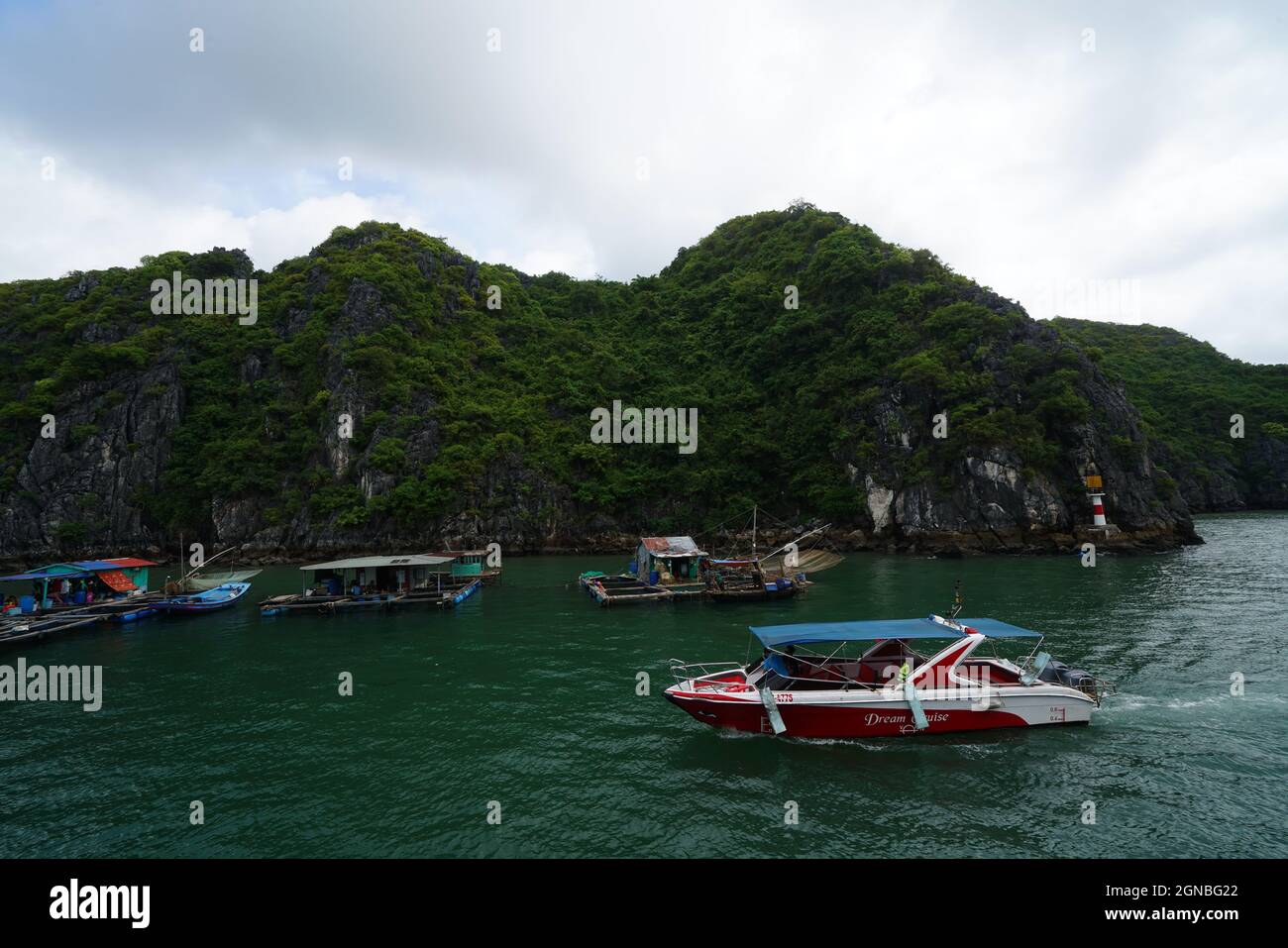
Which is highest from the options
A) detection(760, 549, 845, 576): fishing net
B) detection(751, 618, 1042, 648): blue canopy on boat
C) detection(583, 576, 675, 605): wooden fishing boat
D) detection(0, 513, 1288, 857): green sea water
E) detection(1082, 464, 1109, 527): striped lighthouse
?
detection(1082, 464, 1109, 527): striped lighthouse

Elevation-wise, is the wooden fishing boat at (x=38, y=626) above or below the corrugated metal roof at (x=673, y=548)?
below

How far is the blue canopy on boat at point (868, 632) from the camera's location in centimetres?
1533

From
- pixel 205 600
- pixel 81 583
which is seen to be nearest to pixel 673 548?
pixel 205 600

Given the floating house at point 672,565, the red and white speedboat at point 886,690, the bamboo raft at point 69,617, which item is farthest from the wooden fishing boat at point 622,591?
the bamboo raft at point 69,617

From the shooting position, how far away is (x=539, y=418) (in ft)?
250

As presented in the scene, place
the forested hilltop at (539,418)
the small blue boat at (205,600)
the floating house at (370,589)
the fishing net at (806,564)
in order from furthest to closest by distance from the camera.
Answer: the forested hilltop at (539,418)
the fishing net at (806,564)
the floating house at (370,589)
the small blue boat at (205,600)

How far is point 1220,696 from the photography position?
1730 centimetres

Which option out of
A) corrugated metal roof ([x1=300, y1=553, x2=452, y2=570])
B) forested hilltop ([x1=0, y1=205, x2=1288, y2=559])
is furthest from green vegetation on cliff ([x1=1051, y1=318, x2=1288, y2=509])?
corrugated metal roof ([x1=300, y1=553, x2=452, y2=570])

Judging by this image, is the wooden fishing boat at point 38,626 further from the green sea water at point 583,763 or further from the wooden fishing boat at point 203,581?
the wooden fishing boat at point 203,581

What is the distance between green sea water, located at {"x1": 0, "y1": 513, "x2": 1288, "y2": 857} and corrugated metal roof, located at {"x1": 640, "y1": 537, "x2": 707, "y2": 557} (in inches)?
511

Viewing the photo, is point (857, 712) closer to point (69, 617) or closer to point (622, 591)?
point (622, 591)

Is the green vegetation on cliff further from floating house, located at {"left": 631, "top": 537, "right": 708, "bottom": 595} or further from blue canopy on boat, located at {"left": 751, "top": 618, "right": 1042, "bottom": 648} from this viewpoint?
blue canopy on boat, located at {"left": 751, "top": 618, "right": 1042, "bottom": 648}

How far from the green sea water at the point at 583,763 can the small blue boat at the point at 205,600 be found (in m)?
7.79

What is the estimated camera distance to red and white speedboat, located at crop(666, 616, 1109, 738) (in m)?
14.5
